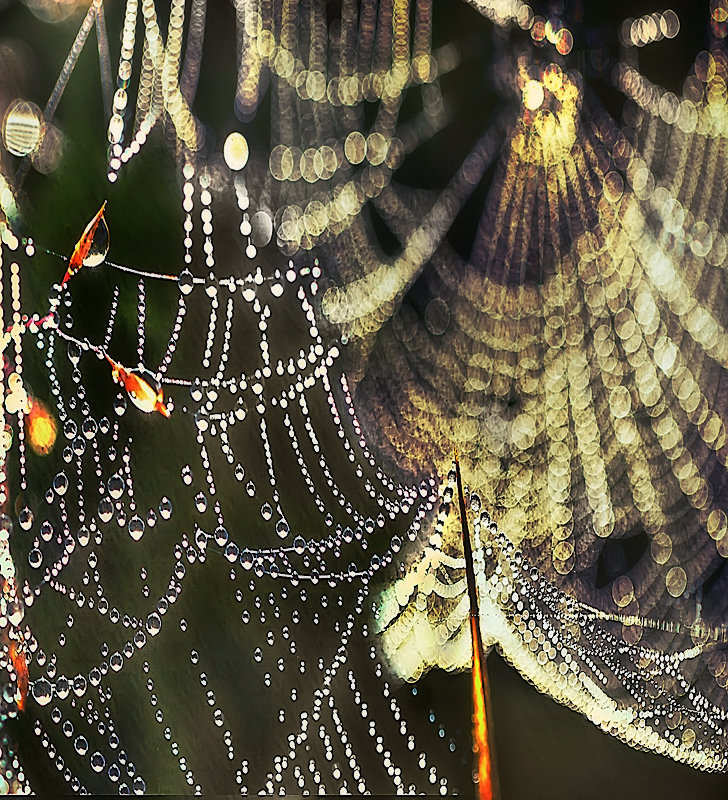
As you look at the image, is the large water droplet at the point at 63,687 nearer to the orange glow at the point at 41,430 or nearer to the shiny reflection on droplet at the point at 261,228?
the orange glow at the point at 41,430

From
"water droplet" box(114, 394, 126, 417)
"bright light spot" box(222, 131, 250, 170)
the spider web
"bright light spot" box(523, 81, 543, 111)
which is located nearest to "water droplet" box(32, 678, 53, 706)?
the spider web

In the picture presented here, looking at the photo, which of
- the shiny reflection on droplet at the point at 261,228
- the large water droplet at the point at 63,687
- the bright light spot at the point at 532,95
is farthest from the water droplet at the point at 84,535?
the bright light spot at the point at 532,95

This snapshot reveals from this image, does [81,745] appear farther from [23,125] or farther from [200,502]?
[23,125]

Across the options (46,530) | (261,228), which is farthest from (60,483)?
(261,228)

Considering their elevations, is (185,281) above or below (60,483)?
above

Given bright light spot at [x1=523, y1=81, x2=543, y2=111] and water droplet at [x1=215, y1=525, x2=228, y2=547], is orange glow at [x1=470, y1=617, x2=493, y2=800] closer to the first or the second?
water droplet at [x1=215, y1=525, x2=228, y2=547]

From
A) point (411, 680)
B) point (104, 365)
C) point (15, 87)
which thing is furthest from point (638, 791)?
point (15, 87)

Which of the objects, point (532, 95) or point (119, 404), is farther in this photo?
point (532, 95)
